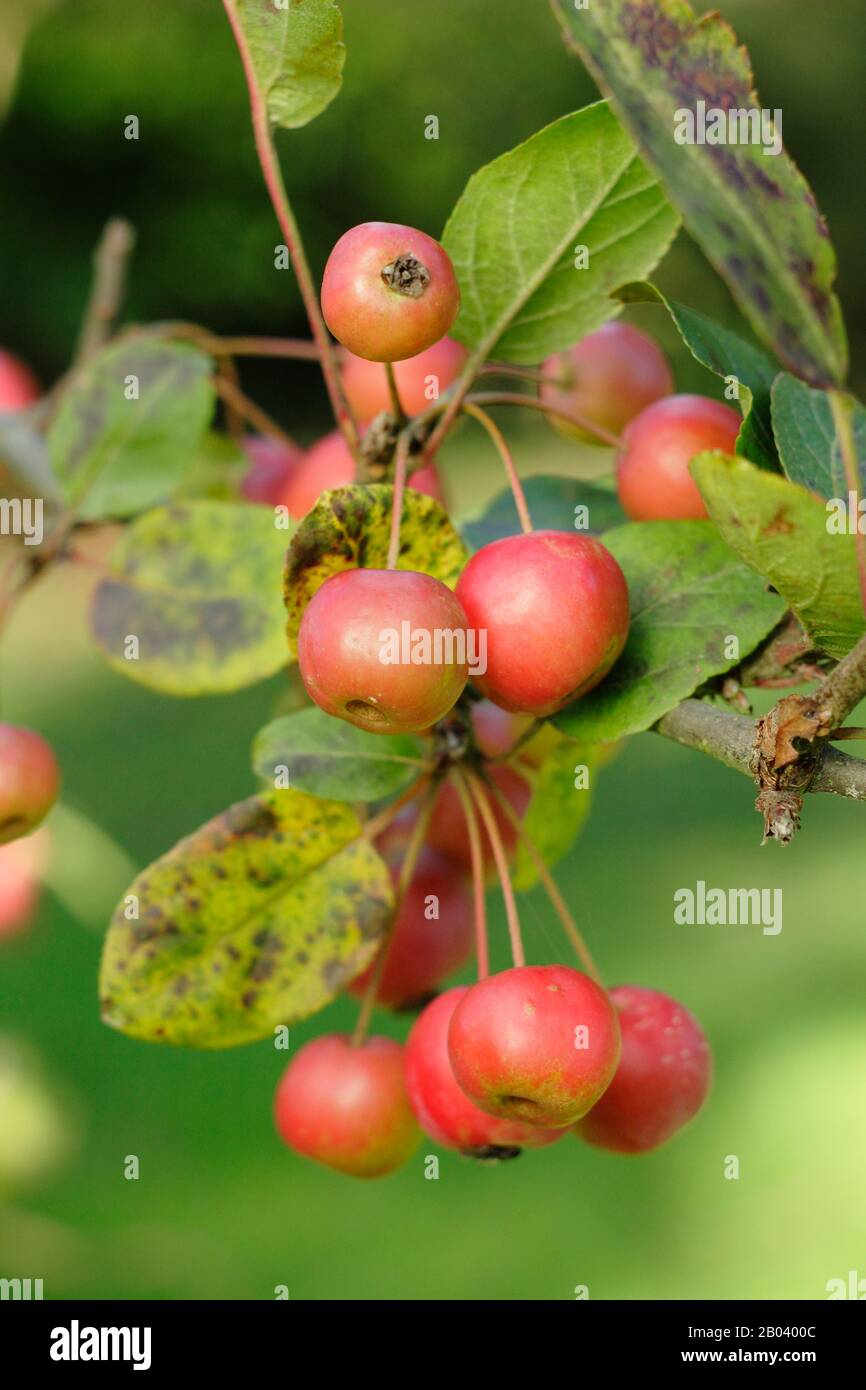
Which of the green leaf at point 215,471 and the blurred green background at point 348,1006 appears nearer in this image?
the green leaf at point 215,471

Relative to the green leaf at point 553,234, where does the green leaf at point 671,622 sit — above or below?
below

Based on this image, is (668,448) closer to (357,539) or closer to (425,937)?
(357,539)

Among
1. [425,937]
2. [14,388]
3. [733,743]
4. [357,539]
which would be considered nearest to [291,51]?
[357,539]

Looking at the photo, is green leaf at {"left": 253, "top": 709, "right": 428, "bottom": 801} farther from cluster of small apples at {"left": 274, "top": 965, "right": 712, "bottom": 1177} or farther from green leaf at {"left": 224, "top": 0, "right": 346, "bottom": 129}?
green leaf at {"left": 224, "top": 0, "right": 346, "bottom": 129}

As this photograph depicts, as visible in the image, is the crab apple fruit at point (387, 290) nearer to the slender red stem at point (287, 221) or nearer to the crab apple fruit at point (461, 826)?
the slender red stem at point (287, 221)

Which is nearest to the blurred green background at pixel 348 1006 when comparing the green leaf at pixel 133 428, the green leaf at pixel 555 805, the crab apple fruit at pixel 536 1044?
the green leaf at pixel 555 805

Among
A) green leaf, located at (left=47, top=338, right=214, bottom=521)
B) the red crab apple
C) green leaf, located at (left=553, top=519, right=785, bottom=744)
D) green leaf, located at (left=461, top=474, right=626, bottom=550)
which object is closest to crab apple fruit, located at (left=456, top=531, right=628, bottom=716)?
green leaf, located at (left=553, top=519, right=785, bottom=744)
